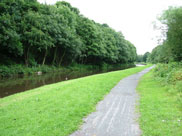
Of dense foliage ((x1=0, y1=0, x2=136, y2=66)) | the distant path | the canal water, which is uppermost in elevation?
dense foliage ((x1=0, y1=0, x2=136, y2=66))

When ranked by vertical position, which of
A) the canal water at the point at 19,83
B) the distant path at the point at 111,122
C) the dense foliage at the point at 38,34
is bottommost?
the canal water at the point at 19,83

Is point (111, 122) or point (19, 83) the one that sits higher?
point (111, 122)

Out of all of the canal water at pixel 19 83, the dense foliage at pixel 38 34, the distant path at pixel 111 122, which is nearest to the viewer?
the distant path at pixel 111 122

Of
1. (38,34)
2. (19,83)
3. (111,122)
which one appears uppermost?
(38,34)

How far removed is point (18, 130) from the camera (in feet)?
15.3

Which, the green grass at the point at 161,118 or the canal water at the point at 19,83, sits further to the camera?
the canal water at the point at 19,83

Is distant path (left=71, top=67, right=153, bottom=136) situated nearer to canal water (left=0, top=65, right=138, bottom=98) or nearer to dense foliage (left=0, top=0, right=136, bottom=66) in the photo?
canal water (left=0, top=65, right=138, bottom=98)

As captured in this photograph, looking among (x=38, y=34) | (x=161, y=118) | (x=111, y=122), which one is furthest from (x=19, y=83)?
(x=161, y=118)

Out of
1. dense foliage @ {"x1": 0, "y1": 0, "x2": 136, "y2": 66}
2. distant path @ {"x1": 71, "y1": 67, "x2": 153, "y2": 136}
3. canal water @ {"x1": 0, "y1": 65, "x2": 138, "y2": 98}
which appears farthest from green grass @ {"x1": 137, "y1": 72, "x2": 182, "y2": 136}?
dense foliage @ {"x1": 0, "y1": 0, "x2": 136, "y2": 66}

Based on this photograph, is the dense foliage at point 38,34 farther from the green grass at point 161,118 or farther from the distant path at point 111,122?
the green grass at point 161,118

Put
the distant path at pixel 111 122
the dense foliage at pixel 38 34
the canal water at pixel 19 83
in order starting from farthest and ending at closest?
the dense foliage at pixel 38 34 < the canal water at pixel 19 83 < the distant path at pixel 111 122

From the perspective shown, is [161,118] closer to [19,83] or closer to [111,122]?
[111,122]

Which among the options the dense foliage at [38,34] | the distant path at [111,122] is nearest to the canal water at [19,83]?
the dense foliage at [38,34]

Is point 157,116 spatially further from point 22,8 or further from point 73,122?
point 22,8
